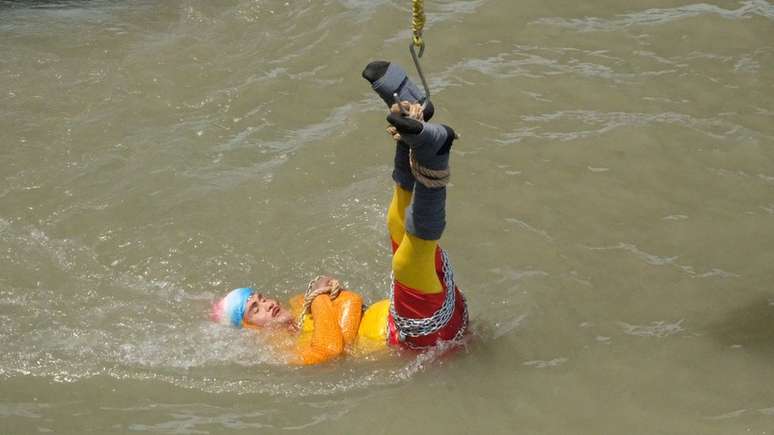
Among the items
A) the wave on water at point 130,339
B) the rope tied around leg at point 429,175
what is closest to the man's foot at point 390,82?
the rope tied around leg at point 429,175

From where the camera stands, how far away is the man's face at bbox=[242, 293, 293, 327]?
552 cm

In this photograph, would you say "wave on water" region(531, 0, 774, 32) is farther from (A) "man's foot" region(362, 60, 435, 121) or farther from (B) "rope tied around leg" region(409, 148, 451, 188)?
(B) "rope tied around leg" region(409, 148, 451, 188)

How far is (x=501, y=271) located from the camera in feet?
18.9

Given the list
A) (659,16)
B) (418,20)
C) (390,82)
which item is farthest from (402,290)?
(659,16)

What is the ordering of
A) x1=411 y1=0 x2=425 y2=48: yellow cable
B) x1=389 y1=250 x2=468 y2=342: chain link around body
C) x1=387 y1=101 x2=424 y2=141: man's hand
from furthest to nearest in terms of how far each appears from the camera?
1. x1=389 y1=250 x2=468 y2=342: chain link around body
2. x1=411 y1=0 x2=425 y2=48: yellow cable
3. x1=387 y1=101 x2=424 y2=141: man's hand

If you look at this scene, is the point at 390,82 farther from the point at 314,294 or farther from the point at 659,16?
the point at 659,16

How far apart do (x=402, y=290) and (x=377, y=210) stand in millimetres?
1756

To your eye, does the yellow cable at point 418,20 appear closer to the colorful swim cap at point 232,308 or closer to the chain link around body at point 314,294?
the chain link around body at point 314,294

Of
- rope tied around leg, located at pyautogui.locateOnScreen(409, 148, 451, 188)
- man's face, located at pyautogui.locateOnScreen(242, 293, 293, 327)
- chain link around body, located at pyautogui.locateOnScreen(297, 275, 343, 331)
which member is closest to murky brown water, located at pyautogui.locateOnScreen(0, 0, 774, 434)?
man's face, located at pyautogui.locateOnScreen(242, 293, 293, 327)

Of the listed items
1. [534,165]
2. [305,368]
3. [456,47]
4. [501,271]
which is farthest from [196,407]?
[456,47]

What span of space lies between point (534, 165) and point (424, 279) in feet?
7.56

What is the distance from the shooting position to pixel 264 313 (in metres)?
5.54

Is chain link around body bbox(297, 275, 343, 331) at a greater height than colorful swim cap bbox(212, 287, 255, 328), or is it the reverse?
chain link around body bbox(297, 275, 343, 331)

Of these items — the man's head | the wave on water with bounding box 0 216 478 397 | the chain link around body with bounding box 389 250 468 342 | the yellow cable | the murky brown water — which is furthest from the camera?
the man's head
